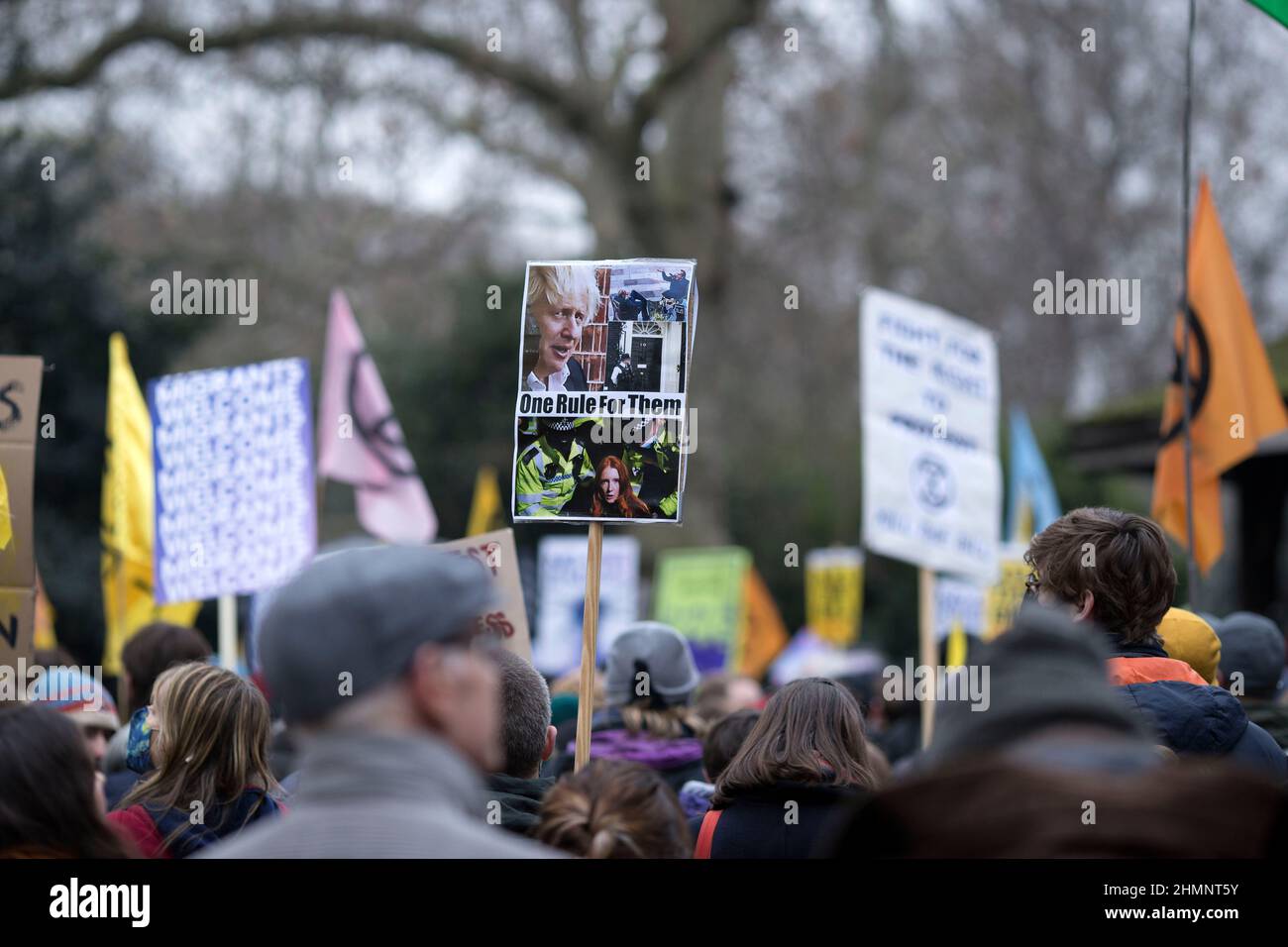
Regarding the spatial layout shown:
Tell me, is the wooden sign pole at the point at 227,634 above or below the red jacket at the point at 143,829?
above

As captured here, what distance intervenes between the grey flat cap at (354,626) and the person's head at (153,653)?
311 cm

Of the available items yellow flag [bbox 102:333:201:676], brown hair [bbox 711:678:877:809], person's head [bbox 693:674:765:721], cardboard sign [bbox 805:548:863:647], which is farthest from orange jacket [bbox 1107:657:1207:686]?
cardboard sign [bbox 805:548:863:647]

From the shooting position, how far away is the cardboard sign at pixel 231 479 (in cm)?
695

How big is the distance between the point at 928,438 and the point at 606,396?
11.8 ft

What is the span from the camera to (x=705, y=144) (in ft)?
49.9

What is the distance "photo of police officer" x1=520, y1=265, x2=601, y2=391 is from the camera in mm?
4332

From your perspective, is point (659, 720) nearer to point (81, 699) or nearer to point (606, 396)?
point (606, 396)

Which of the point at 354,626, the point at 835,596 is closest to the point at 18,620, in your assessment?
the point at 354,626

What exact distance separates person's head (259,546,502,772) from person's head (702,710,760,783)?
8.45ft

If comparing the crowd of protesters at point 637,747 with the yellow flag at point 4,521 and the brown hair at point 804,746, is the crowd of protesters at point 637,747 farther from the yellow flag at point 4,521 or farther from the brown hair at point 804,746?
the yellow flag at point 4,521

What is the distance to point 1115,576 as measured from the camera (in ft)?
11.8

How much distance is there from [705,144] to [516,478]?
11.4m

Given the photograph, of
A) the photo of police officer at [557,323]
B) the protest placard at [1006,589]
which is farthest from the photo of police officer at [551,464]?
the protest placard at [1006,589]
